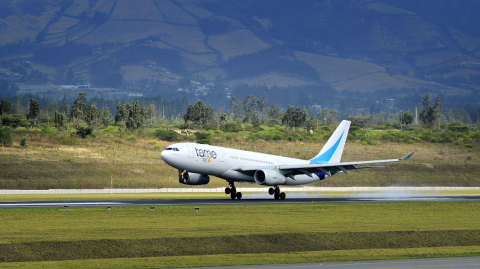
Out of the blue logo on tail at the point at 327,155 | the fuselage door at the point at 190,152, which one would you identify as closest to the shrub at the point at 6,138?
the blue logo on tail at the point at 327,155

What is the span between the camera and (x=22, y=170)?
3684 inches

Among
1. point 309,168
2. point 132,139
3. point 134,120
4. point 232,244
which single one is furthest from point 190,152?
point 134,120

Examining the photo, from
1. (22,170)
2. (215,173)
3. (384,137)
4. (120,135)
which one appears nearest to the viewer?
(215,173)

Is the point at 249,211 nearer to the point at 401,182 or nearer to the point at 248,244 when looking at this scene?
the point at 248,244

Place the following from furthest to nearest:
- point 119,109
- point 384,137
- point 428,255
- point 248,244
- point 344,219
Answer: point 119,109 < point 384,137 < point 344,219 < point 248,244 < point 428,255

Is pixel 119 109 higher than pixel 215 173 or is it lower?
higher

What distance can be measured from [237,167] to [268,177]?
10.6ft

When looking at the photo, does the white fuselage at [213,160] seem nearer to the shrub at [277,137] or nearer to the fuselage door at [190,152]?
the fuselage door at [190,152]

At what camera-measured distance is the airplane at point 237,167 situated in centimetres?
5891

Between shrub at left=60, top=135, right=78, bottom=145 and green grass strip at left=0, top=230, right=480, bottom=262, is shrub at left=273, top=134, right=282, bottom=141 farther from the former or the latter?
green grass strip at left=0, top=230, right=480, bottom=262

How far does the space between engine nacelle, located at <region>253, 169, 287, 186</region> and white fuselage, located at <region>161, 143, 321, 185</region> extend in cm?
85

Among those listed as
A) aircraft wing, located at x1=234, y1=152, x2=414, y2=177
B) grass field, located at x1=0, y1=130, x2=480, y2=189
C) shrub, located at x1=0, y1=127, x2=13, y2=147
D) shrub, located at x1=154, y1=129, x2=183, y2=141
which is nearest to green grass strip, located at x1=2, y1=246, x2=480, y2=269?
aircraft wing, located at x1=234, y1=152, x2=414, y2=177

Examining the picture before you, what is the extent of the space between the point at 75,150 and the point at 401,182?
187ft

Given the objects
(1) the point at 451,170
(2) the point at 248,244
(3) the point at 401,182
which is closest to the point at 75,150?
(3) the point at 401,182
